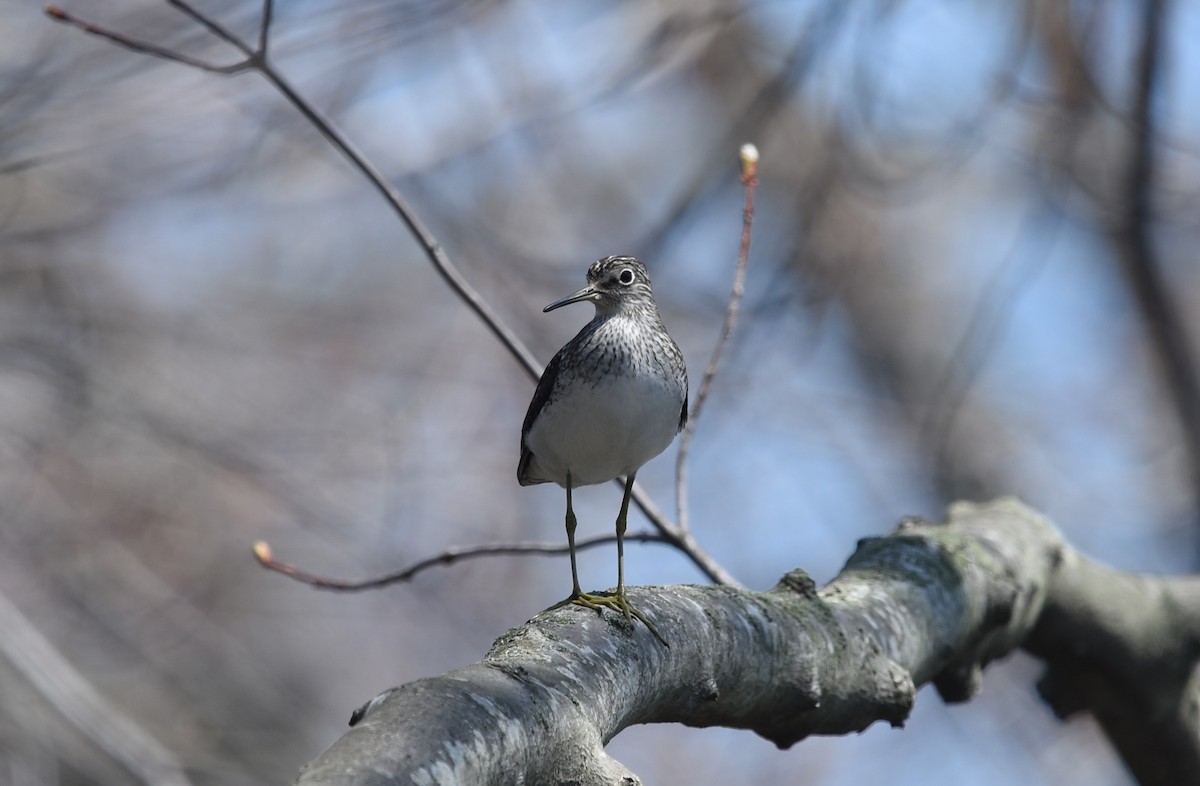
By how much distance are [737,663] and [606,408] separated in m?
0.95

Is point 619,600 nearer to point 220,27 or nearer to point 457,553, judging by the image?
point 457,553

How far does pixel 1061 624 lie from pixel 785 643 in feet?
5.85

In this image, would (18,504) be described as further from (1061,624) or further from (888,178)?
(888,178)

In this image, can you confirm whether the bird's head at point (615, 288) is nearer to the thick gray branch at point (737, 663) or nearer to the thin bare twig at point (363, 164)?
the thin bare twig at point (363, 164)

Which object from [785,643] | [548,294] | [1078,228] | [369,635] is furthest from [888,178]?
[785,643]

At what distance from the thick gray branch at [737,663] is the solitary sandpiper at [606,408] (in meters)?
0.58

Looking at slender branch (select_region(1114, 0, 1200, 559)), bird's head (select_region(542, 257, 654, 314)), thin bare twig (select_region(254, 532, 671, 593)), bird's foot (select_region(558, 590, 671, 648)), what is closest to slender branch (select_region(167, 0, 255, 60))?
bird's head (select_region(542, 257, 654, 314))

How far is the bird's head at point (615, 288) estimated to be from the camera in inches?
166

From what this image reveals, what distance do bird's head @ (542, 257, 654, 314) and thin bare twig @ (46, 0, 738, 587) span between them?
0.41 meters

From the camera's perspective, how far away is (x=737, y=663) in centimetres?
294

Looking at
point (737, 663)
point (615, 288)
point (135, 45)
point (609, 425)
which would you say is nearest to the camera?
point (737, 663)

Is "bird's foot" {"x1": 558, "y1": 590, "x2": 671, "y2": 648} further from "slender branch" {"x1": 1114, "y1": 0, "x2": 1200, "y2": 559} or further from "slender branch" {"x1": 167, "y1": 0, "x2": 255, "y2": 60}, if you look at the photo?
"slender branch" {"x1": 1114, "y1": 0, "x2": 1200, "y2": 559}

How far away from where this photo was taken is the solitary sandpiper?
3.62 metres

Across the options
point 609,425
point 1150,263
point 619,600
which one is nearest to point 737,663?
point 619,600
